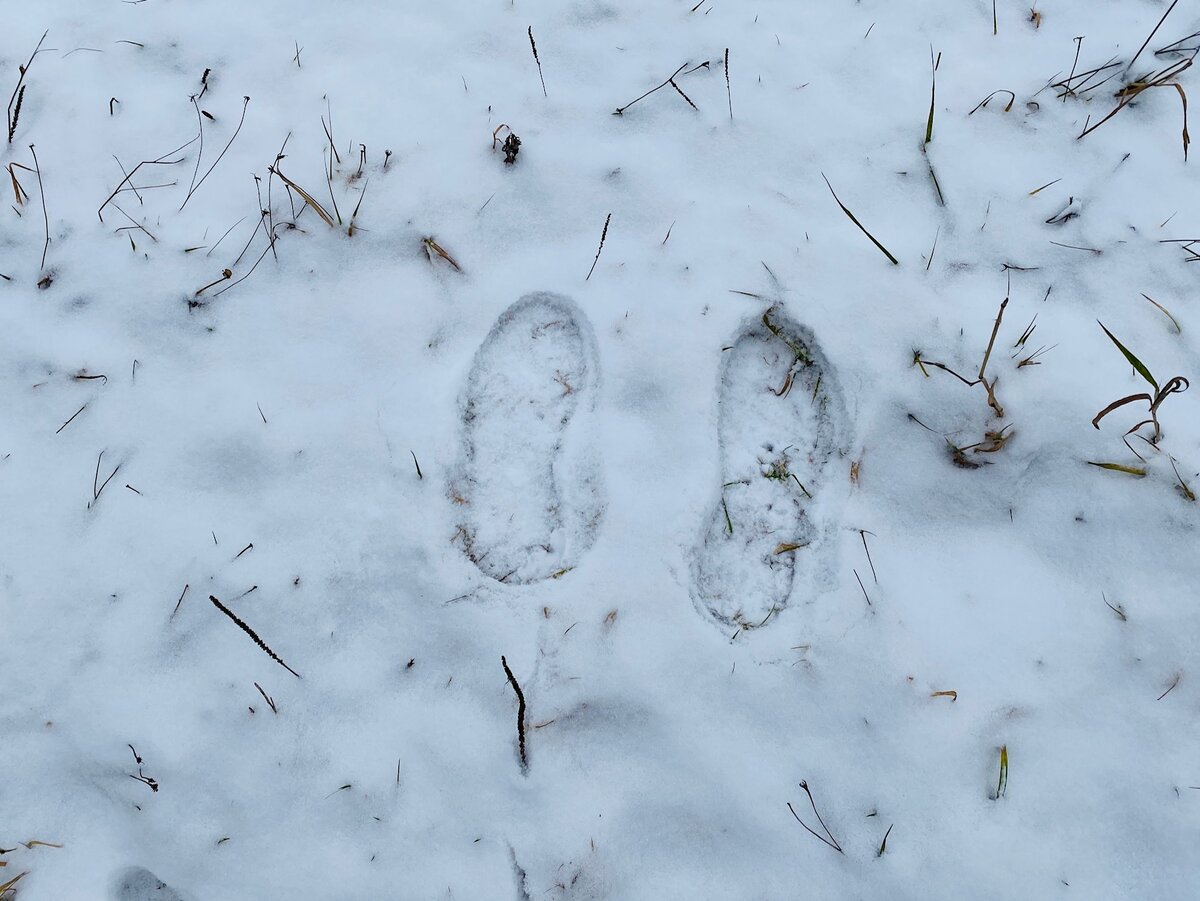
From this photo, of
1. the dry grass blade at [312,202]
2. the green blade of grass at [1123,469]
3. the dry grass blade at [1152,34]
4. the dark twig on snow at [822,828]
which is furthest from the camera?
the dry grass blade at [1152,34]

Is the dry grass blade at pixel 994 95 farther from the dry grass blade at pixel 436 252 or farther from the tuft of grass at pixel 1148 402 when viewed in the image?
the dry grass blade at pixel 436 252

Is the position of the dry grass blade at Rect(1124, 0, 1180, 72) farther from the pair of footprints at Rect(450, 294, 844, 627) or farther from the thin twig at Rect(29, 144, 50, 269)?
the thin twig at Rect(29, 144, 50, 269)

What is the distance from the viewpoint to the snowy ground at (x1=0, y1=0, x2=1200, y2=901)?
4.79 feet

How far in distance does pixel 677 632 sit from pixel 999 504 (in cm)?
73

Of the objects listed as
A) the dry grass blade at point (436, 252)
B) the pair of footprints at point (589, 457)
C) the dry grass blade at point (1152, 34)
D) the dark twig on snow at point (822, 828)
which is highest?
the dry grass blade at point (1152, 34)

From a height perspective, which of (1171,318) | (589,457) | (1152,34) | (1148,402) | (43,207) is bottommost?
(589,457)

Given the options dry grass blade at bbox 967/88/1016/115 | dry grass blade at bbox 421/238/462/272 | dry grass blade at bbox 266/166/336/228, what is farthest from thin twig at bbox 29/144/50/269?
dry grass blade at bbox 967/88/1016/115

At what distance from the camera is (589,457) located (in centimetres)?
163

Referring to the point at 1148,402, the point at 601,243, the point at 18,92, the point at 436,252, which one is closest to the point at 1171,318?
the point at 1148,402

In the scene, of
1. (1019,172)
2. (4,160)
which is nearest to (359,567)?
(4,160)

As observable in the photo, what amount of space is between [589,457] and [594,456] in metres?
0.01

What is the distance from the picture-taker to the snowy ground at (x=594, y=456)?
146 centimetres

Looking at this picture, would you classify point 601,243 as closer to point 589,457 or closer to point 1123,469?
point 589,457

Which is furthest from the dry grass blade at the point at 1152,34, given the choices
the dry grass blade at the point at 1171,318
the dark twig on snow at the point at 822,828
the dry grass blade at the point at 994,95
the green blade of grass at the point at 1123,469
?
the dark twig on snow at the point at 822,828
